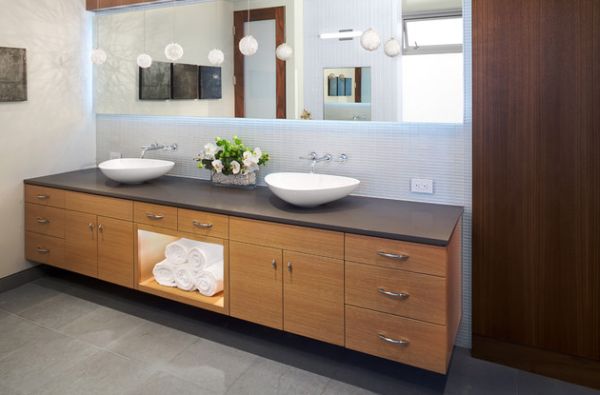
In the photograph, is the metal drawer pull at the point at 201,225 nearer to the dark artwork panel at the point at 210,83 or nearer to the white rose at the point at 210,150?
the white rose at the point at 210,150

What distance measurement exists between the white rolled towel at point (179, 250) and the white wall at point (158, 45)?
3.08 ft

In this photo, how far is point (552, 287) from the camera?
2.24 meters

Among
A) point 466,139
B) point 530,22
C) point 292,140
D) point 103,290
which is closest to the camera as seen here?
point 530,22

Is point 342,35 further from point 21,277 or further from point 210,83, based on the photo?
point 21,277

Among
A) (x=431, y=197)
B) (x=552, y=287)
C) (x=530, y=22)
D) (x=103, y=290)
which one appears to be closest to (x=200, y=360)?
(x=103, y=290)

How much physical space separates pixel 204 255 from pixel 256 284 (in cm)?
44

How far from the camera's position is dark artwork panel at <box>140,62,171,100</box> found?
3.44 metres

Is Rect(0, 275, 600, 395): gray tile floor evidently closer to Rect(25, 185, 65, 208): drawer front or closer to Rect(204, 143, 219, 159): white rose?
Rect(25, 185, 65, 208): drawer front

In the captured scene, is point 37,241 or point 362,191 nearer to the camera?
point 362,191

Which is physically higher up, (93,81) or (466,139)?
(93,81)

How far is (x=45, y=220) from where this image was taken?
3242mm

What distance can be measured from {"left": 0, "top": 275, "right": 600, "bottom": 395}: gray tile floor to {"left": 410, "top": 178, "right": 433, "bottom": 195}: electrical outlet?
0.91 m

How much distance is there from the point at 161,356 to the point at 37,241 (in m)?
1.52

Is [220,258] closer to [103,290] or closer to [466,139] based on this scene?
[103,290]
